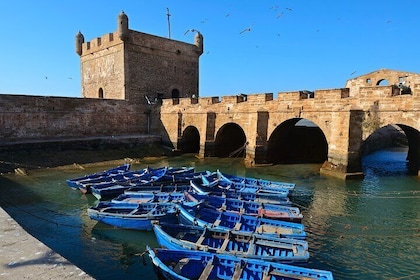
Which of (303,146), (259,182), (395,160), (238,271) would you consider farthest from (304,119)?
(238,271)

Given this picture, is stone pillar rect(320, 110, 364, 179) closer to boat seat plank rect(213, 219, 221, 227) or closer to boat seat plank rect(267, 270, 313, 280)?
boat seat plank rect(213, 219, 221, 227)

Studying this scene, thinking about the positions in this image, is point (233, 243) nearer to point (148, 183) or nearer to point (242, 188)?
point (242, 188)

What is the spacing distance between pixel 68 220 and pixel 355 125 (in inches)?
581

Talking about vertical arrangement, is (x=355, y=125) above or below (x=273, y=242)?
above

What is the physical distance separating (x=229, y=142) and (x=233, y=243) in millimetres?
19355

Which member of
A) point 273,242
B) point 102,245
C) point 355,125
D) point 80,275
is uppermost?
point 355,125

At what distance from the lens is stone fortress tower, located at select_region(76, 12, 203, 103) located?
28.6 meters

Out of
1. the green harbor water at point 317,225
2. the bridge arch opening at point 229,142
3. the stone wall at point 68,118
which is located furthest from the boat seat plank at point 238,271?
the stone wall at point 68,118

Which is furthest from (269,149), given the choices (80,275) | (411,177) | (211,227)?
(80,275)

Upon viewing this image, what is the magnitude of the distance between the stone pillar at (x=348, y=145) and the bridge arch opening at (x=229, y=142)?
8.94m

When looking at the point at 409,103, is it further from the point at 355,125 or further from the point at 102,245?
the point at 102,245

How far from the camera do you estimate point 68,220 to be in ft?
36.0

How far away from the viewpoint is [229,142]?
27.2m

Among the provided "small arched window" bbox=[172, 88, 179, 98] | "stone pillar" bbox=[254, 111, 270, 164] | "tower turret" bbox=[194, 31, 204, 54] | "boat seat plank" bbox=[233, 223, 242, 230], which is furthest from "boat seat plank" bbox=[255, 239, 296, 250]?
"tower turret" bbox=[194, 31, 204, 54]
